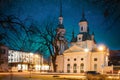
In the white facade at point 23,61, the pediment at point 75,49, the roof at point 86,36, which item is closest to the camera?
the white facade at point 23,61

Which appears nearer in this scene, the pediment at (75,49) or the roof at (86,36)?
the pediment at (75,49)

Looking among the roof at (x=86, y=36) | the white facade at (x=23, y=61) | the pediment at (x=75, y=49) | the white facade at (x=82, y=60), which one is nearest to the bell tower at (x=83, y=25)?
the roof at (x=86, y=36)

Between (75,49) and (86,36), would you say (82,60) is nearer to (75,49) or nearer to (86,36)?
(75,49)

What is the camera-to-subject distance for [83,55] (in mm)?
94125

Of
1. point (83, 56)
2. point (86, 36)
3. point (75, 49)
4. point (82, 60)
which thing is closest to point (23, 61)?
point (75, 49)

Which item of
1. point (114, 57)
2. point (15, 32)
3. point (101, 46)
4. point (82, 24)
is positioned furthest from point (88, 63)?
point (15, 32)

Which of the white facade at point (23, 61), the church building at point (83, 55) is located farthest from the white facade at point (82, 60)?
the white facade at point (23, 61)

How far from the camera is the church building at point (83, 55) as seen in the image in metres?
90.9

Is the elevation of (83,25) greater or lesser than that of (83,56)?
greater

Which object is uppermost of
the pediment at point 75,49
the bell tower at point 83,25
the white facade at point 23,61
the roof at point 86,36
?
the bell tower at point 83,25

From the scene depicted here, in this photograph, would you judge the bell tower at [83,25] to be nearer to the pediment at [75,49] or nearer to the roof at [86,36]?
the roof at [86,36]

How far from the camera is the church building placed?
90.9 m

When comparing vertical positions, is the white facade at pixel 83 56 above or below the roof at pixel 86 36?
below

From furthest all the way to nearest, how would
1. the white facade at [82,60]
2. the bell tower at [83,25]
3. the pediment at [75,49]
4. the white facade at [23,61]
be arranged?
1. the bell tower at [83,25]
2. the pediment at [75,49]
3. the white facade at [82,60]
4. the white facade at [23,61]
